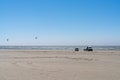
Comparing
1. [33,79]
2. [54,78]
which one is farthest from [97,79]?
[33,79]

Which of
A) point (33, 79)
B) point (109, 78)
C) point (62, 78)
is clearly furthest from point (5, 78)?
point (109, 78)

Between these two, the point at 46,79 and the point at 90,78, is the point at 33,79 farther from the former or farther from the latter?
the point at 90,78

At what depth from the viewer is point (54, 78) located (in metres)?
12.2

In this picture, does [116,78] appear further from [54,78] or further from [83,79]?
[54,78]

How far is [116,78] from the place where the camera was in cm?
1239

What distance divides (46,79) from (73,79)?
155cm

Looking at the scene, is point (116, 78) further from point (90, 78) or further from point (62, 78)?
point (62, 78)

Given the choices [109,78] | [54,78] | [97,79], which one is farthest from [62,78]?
[109,78]

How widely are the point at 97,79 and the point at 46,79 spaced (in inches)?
117

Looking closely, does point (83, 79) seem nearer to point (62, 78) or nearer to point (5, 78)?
point (62, 78)

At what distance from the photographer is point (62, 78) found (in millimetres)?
12281

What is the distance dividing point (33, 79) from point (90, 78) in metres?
3.38

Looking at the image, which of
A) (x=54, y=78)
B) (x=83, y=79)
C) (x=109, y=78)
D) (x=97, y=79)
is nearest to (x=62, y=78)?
(x=54, y=78)

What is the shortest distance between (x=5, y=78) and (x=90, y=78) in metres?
5.00
